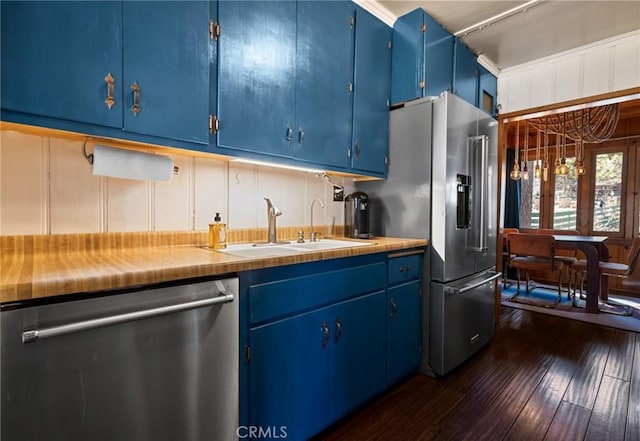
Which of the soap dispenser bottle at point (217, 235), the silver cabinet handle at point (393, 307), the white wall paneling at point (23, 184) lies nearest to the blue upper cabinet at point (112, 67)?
the white wall paneling at point (23, 184)

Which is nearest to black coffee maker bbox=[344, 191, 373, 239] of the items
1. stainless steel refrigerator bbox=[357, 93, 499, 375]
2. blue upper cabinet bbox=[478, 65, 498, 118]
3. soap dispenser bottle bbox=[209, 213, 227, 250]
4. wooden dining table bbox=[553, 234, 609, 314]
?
stainless steel refrigerator bbox=[357, 93, 499, 375]

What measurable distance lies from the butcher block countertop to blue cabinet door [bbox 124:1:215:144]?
517 millimetres

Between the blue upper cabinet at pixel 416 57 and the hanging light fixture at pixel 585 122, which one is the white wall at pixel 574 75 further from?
the blue upper cabinet at pixel 416 57

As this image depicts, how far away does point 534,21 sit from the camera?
2.48 m

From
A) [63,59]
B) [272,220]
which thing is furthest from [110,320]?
[272,220]

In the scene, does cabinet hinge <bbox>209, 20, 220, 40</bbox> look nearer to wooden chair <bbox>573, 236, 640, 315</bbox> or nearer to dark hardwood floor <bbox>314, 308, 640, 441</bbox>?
dark hardwood floor <bbox>314, 308, 640, 441</bbox>

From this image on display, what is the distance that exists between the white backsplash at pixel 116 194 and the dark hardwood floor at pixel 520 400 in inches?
52.5

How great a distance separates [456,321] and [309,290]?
1348 mm

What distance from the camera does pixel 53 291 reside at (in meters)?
0.82

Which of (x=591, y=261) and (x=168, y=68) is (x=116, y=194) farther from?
(x=591, y=261)

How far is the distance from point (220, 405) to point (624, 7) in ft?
11.9

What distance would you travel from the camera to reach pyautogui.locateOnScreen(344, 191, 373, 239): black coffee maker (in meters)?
2.35

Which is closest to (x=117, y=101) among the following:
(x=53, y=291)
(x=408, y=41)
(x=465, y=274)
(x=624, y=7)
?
(x=53, y=291)

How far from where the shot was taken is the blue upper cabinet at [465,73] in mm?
2713
